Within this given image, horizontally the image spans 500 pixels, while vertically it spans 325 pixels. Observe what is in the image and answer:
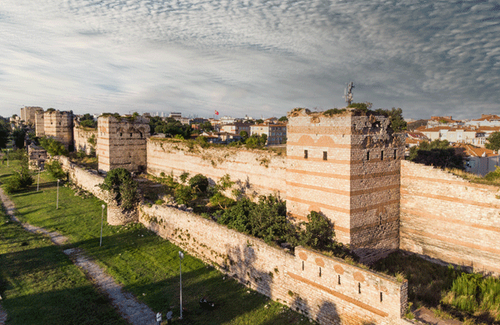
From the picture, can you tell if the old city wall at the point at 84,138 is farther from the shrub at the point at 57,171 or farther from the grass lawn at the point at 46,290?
the grass lawn at the point at 46,290

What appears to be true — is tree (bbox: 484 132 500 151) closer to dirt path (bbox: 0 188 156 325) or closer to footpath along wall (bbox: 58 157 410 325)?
footpath along wall (bbox: 58 157 410 325)

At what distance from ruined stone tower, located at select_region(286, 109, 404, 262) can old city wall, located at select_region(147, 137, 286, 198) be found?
4.31 metres

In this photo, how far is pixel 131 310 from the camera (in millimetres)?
10430

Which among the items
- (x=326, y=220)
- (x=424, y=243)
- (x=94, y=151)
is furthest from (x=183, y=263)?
(x=94, y=151)

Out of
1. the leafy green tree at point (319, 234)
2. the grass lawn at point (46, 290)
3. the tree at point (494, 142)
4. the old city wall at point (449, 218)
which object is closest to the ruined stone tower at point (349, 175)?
the leafy green tree at point (319, 234)

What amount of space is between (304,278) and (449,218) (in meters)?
6.24

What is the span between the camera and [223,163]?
20453mm

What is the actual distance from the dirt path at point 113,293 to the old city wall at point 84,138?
21108 mm

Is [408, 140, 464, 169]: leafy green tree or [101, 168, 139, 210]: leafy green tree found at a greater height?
[408, 140, 464, 169]: leafy green tree

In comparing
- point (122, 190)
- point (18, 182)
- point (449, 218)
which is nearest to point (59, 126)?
point (18, 182)

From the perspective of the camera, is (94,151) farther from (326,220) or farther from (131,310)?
(326,220)

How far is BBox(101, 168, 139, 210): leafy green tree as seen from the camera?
17.7 m

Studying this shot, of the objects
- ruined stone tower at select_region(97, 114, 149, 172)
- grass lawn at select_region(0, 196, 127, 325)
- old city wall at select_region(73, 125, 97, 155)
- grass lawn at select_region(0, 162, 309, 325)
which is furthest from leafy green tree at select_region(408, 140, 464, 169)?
old city wall at select_region(73, 125, 97, 155)

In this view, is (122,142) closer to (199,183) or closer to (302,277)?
(199,183)
